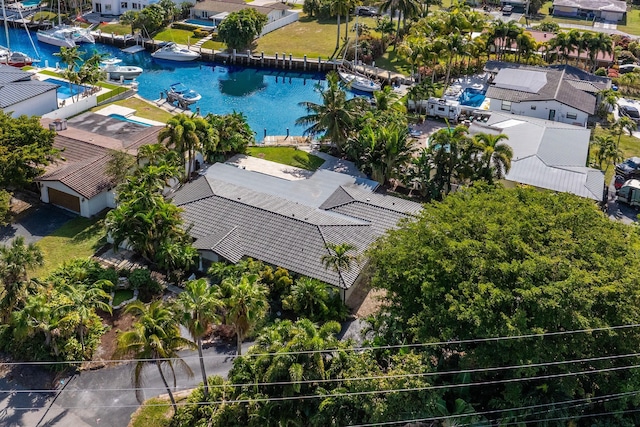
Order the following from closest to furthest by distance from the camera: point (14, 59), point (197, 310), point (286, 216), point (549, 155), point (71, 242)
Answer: point (197, 310) < point (286, 216) < point (71, 242) < point (549, 155) < point (14, 59)

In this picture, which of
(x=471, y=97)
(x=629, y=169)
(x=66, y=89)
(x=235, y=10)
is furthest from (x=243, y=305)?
(x=235, y=10)

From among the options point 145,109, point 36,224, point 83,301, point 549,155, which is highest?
point 549,155

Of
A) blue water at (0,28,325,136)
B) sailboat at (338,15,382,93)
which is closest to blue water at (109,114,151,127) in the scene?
blue water at (0,28,325,136)

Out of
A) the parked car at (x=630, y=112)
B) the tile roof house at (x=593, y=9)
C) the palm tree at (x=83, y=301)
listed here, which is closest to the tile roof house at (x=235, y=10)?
the tile roof house at (x=593, y=9)

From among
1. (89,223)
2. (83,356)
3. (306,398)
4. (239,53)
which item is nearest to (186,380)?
(83,356)

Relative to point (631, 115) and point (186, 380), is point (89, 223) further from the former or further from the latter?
point (631, 115)

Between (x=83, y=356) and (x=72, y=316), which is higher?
(x=72, y=316)

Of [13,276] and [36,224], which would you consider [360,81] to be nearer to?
[36,224]
